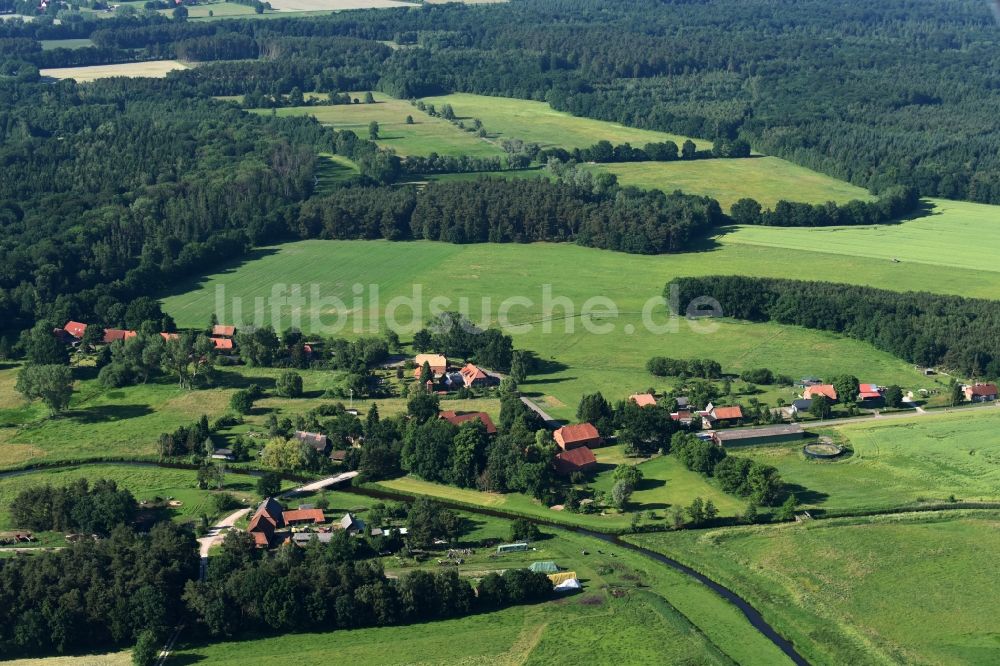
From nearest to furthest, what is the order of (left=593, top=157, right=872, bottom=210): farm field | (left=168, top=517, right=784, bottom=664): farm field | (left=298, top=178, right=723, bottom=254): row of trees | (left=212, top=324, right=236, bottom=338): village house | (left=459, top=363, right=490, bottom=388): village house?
(left=168, top=517, right=784, bottom=664): farm field
(left=459, top=363, right=490, bottom=388): village house
(left=212, top=324, right=236, bottom=338): village house
(left=298, top=178, right=723, bottom=254): row of trees
(left=593, top=157, right=872, bottom=210): farm field

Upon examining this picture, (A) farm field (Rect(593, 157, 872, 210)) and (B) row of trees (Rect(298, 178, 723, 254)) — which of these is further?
(A) farm field (Rect(593, 157, 872, 210))

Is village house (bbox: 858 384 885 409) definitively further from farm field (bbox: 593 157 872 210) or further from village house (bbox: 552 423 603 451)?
farm field (bbox: 593 157 872 210)

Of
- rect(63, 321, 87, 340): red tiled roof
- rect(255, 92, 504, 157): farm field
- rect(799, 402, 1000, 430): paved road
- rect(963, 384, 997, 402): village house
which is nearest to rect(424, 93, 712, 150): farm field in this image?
rect(255, 92, 504, 157): farm field

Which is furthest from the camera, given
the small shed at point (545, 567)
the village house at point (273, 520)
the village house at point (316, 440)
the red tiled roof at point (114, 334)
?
the red tiled roof at point (114, 334)

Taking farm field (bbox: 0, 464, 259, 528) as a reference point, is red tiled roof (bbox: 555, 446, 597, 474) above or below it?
above

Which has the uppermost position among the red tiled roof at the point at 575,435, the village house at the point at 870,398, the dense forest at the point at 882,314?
the dense forest at the point at 882,314

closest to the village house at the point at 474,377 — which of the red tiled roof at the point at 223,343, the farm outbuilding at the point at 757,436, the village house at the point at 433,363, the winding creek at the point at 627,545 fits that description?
the village house at the point at 433,363

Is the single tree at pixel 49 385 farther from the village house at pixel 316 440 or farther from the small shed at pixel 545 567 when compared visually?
the small shed at pixel 545 567

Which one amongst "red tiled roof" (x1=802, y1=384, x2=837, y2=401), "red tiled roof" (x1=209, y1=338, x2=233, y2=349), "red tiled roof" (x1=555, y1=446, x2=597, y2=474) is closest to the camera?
"red tiled roof" (x1=555, y1=446, x2=597, y2=474)
